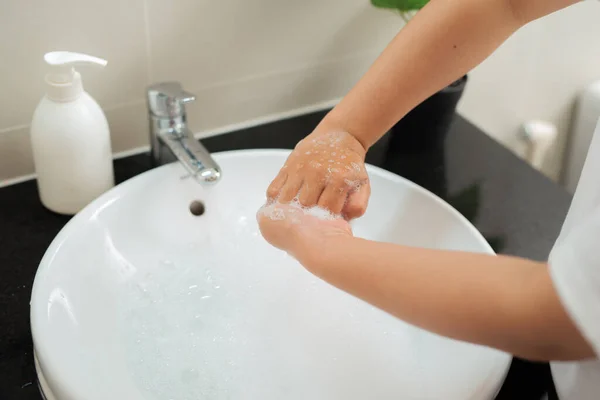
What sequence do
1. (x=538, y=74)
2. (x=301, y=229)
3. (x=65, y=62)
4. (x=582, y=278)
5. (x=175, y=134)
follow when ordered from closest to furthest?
(x=582, y=278)
(x=301, y=229)
(x=65, y=62)
(x=175, y=134)
(x=538, y=74)

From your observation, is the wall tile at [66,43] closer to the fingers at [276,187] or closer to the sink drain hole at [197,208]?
the sink drain hole at [197,208]

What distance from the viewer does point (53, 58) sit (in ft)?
2.08

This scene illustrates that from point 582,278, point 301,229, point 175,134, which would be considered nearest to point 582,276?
point 582,278

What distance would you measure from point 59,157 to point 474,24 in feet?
1.46

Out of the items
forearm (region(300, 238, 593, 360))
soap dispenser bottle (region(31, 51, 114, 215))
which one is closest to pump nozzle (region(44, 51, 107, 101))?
soap dispenser bottle (region(31, 51, 114, 215))

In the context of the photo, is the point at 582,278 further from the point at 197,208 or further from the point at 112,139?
the point at 112,139

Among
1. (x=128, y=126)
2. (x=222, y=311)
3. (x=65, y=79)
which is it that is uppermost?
(x=65, y=79)

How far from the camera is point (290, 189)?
0.59m

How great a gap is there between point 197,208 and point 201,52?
20 centimetres

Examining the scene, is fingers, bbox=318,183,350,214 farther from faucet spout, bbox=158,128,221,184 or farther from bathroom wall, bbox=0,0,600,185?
bathroom wall, bbox=0,0,600,185

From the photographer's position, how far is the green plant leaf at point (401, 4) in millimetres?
841

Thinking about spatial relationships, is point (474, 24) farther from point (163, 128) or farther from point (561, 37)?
point (561, 37)

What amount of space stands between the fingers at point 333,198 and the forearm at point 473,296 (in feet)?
0.44

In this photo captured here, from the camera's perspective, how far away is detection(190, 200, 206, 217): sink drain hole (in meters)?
0.77
